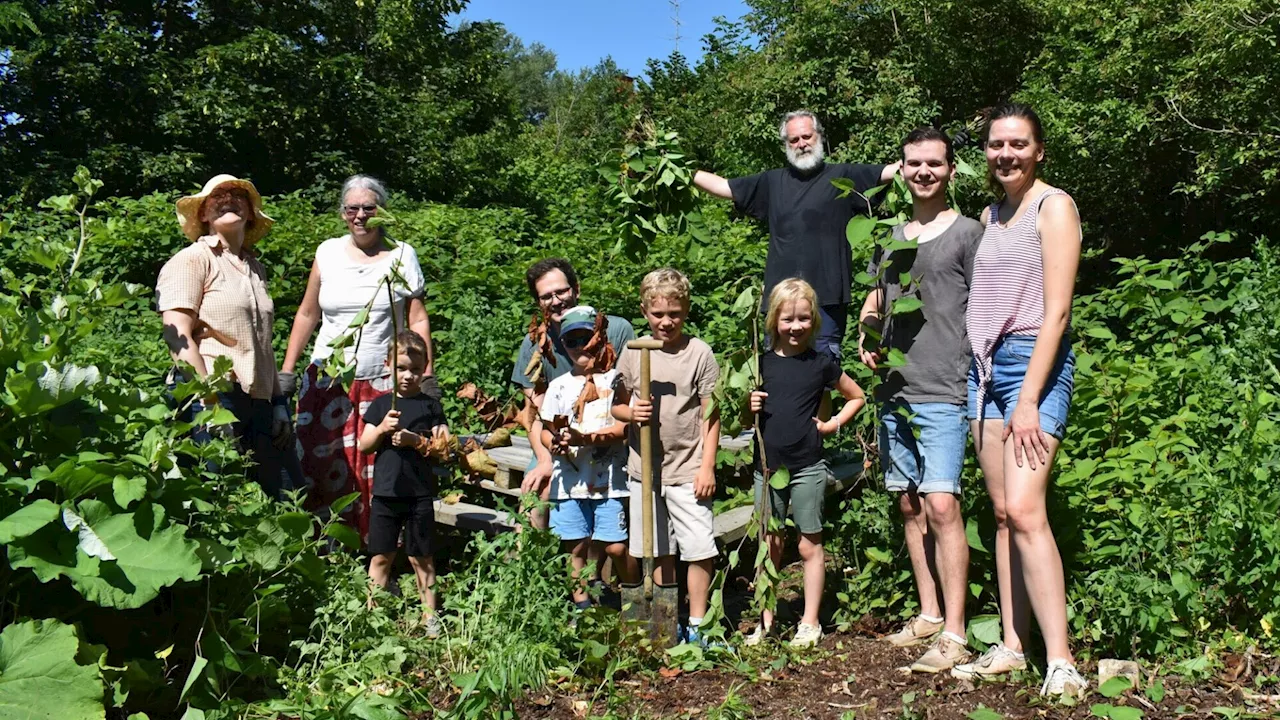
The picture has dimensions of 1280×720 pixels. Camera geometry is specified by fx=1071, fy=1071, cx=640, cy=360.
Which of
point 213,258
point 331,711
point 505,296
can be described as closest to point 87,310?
point 213,258

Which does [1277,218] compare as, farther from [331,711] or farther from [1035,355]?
[331,711]

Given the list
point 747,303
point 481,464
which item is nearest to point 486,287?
point 481,464

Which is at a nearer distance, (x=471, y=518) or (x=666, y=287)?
(x=666, y=287)

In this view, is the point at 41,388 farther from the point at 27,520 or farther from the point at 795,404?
the point at 795,404

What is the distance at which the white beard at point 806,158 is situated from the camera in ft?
14.4

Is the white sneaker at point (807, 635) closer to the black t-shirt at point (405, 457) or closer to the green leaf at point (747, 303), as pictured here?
the green leaf at point (747, 303)

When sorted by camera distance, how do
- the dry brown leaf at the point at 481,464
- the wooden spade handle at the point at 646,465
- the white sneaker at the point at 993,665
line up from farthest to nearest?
the dry brown leaf at the point at 481,464
the wooden spade handle at the point at 646,465
the white sneaker at the point at 993,665

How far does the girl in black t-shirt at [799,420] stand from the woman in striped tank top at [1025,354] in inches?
26.1

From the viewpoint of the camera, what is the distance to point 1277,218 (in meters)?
10.8

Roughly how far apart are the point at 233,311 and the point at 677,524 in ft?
6.44

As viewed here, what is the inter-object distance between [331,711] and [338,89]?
18665mm

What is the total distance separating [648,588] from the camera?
4.01 m

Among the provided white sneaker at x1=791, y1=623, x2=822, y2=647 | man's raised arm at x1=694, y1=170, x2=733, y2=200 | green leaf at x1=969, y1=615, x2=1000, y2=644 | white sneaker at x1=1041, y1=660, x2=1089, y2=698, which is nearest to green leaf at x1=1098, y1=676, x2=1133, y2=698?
white sneaker at x1=1041, y1=660, x2=1089, y2=698

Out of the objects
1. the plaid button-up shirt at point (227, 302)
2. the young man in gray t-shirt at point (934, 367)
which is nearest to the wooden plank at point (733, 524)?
the young man in gray t-shirt at point (934, 367)
